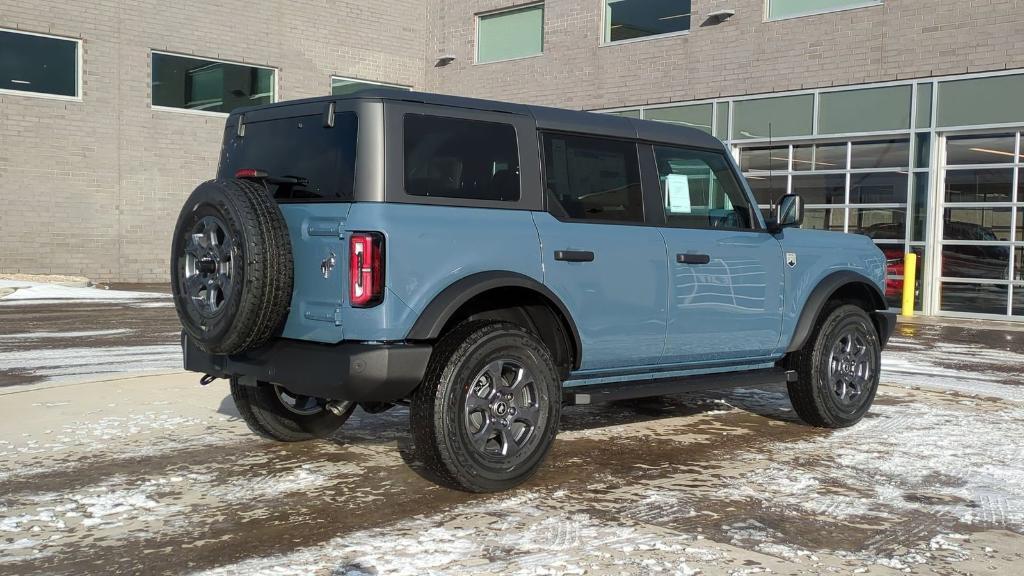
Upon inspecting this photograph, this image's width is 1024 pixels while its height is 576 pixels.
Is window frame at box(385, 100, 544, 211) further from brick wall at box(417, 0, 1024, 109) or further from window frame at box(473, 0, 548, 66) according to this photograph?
window frame at box(473, 0, 548, 66)

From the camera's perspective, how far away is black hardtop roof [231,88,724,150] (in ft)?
17.4

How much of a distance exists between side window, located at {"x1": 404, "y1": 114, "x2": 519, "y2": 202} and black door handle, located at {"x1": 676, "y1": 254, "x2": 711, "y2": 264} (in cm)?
122

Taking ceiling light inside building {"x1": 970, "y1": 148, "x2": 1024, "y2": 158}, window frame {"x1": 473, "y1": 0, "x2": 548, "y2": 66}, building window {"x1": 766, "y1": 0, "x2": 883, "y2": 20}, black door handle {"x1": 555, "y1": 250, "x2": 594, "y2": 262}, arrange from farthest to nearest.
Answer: window frame {"x1": 473, "y1": 0, "x2": 548, "y2": 66}, building window {"x1": 766, "y1": 0, "x2": 883, "y2": 20}, ceiling light inside building {"x1": 970, "y1": 148, "x2": 1024, "y2": 158}, black door handle {"x1": 555, "y1": 250, "x2": 594, "y2": 262}

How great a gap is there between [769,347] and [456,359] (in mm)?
2715

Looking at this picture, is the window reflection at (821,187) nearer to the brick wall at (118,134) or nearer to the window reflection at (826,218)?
the window reflection at (826,218)

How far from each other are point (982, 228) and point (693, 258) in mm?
13008

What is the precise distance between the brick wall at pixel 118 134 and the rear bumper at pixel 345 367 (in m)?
19.0

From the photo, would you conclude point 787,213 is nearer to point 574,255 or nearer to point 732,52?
point 574,255

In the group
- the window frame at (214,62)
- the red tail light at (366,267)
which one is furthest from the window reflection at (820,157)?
the red tail light at (366,267)

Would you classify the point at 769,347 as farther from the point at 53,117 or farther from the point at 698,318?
the point at 53,117

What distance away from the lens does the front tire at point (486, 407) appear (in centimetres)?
505

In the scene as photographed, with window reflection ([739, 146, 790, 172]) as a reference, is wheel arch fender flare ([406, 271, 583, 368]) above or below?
below

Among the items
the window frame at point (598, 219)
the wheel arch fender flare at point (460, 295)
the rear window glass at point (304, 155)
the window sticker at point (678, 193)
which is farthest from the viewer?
the window sticker at point (678, 193)

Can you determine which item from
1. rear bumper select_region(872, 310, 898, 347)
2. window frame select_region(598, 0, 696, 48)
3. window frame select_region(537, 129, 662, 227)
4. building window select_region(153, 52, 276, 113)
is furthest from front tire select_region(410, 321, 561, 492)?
building window select_region(153, 52, 276, 113)
